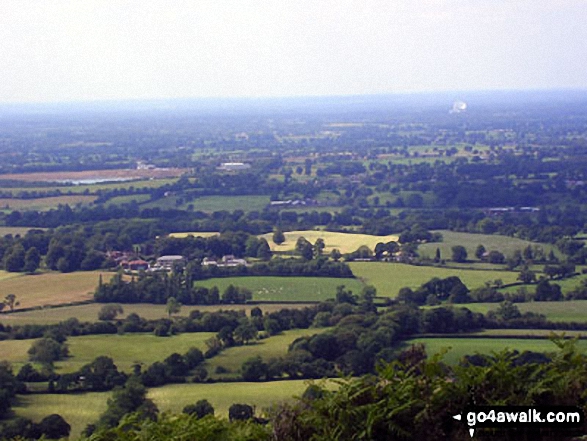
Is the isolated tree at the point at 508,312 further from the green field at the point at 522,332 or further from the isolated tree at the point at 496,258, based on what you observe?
the isolated tree at the point at 496,258

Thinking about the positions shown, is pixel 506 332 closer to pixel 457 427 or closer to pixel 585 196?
pixel 457 427

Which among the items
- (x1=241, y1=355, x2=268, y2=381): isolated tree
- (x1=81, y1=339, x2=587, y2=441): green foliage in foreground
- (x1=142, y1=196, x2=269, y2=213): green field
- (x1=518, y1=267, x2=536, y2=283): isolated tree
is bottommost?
(x1=142, y1=196, x2=269, y2=213): green field

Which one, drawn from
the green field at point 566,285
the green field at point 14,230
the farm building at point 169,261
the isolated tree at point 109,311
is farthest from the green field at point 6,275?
the green field at point 566,285

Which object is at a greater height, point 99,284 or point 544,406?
point 544,406

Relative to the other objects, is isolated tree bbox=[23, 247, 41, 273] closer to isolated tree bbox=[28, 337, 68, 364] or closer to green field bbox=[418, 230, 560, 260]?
isolated tree bbox=[28, 337, 68, 364]

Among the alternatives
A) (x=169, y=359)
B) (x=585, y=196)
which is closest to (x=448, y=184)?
(x=585, y=196)

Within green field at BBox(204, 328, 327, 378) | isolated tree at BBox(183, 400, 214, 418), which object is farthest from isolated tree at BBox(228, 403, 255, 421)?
green field at BBox(204, 328, 327, 378)
